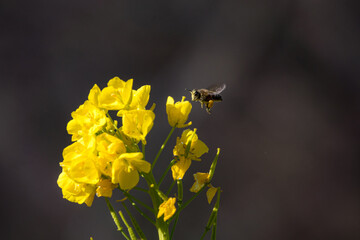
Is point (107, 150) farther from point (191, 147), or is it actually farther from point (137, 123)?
point (191, 147)

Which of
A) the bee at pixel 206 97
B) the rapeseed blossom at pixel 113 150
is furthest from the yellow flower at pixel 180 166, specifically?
the bee at pixel 206 97

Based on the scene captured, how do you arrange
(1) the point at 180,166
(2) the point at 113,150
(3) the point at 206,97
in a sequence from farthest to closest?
(3) the point at 206,97
(1) the point at 180,166
(2) the point at 113,150

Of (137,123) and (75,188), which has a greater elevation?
(137,123)

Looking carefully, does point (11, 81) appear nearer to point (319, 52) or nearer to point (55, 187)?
point (55, 187)

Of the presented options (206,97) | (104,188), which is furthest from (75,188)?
(206,97)

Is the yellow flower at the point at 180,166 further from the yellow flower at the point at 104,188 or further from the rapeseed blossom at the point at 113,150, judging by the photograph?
the yellow flower at the point at 104,188
